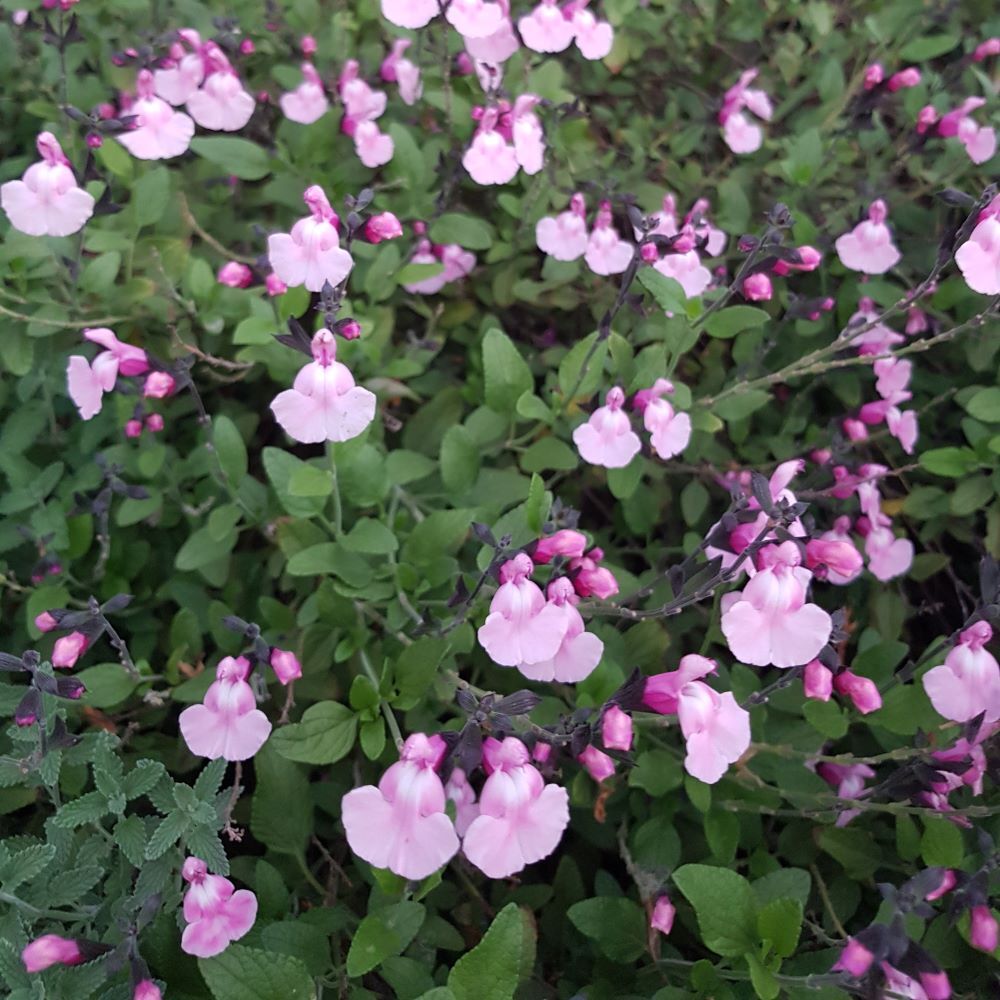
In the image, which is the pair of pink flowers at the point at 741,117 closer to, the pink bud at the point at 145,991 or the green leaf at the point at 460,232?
the green leaf at the point at 460,232

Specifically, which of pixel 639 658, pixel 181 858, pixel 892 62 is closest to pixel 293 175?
pixel 639 658

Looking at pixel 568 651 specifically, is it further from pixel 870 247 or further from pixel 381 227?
pixel 870 247

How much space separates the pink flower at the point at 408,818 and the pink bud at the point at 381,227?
3.60 ft

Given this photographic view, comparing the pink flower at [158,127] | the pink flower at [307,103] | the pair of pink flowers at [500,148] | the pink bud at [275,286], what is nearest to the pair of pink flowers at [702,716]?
the pink bud at [275,286]

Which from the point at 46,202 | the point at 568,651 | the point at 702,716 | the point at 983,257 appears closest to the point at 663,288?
the point at 983,257

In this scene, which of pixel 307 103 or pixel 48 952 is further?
pixel 307 103

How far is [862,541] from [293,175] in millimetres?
1975

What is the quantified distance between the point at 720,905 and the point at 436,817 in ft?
1.98

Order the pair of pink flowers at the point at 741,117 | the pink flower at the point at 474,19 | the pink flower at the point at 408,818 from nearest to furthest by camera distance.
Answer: the pink flower at the point at 408,818, the pink flower at the point at 474,19, the pair of pink flowers at the point at 741,117

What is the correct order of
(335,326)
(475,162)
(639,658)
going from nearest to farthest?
(335,326)
(639,658)
(475,162)

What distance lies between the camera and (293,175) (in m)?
2.67

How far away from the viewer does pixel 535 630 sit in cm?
154

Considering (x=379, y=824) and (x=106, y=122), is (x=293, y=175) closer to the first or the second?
(x=106, y=122)

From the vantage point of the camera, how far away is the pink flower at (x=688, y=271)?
7.30 feet
